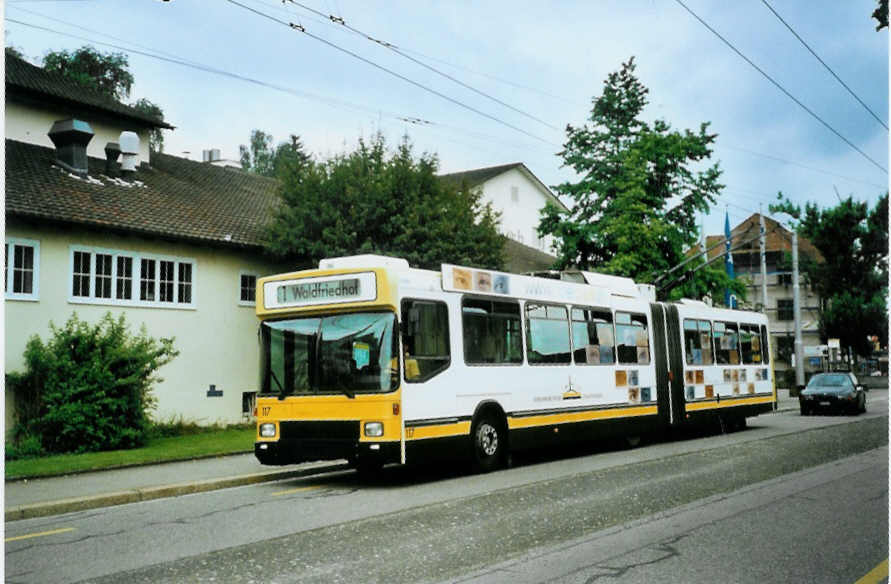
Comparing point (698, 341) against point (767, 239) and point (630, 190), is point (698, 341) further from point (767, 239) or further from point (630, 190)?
point (767, 239)

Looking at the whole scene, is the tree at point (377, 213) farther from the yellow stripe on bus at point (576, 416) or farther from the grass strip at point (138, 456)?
the yellow stripe on bus at point (576, 416)

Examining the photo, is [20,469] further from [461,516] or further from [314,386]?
[461,516]

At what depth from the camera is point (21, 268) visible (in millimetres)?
20172

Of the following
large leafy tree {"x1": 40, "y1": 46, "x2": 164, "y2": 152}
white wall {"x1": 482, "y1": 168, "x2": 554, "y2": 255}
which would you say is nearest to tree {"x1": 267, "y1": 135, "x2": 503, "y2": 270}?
large leafy tree {"x1": 40, "y1": 46, "x2": 164, "y2": 152}

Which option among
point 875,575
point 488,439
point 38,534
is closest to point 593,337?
point 488,439

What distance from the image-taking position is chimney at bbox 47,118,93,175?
80.7 ft

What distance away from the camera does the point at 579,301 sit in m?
17.1

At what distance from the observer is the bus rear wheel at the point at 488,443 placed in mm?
14016

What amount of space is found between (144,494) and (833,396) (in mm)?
24128

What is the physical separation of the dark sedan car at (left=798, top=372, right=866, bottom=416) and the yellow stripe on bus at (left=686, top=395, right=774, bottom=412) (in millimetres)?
6445

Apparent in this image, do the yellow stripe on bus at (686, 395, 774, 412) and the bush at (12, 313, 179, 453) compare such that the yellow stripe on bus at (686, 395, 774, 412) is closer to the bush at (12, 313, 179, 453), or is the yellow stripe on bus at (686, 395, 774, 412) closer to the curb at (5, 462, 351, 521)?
the curb at (5, 462, 351, 521)

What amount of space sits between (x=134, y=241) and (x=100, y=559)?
16.0 metres

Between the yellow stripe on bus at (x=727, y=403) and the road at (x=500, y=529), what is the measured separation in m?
6.09

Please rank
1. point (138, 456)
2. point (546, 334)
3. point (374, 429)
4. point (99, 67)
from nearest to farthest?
point (374, 429), point (546, 334), point (138, 456), point (99, 67)
